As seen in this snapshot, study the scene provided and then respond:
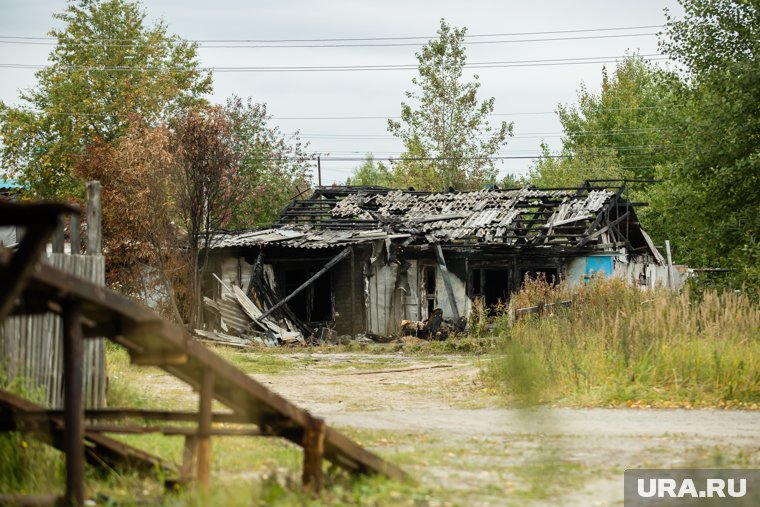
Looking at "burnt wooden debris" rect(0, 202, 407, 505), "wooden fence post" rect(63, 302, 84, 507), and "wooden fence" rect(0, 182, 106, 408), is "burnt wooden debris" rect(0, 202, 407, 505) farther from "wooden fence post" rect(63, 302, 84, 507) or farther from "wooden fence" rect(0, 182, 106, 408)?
"wooden fence" rect(0, 182, 106, 408)

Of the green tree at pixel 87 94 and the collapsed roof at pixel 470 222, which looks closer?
the collapsed roof at pixel 470 222

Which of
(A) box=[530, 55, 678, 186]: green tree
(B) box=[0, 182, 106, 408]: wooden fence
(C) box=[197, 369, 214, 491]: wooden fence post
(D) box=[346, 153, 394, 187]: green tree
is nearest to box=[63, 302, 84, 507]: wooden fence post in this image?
(C) box=[197, 369, 214, 491]: wooden fence post

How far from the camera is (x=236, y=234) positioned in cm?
2991

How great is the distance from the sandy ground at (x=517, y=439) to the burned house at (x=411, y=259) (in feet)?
37.3

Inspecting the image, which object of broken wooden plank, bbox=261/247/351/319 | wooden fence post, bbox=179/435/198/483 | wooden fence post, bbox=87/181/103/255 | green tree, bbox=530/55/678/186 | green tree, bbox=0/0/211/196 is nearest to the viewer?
wooden fence post, bbox=179/435/198/483

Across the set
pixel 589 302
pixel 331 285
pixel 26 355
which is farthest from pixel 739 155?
pixel 26 355

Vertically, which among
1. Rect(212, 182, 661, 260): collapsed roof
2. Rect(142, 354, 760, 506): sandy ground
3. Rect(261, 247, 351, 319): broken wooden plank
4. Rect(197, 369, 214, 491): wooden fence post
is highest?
Rect(212, 182, 661, 260): collapsed roof

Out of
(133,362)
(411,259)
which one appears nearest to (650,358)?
(133,362)

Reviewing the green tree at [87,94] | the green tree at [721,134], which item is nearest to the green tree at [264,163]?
the green tree at [87,94]

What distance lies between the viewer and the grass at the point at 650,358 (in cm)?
1238

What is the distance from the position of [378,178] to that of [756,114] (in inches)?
2835

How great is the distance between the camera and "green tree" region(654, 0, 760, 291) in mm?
22188

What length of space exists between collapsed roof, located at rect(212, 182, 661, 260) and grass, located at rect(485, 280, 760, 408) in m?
12.1

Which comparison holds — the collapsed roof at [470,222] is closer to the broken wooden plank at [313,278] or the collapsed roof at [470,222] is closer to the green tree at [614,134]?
the broken wooden plank at [313,278]
